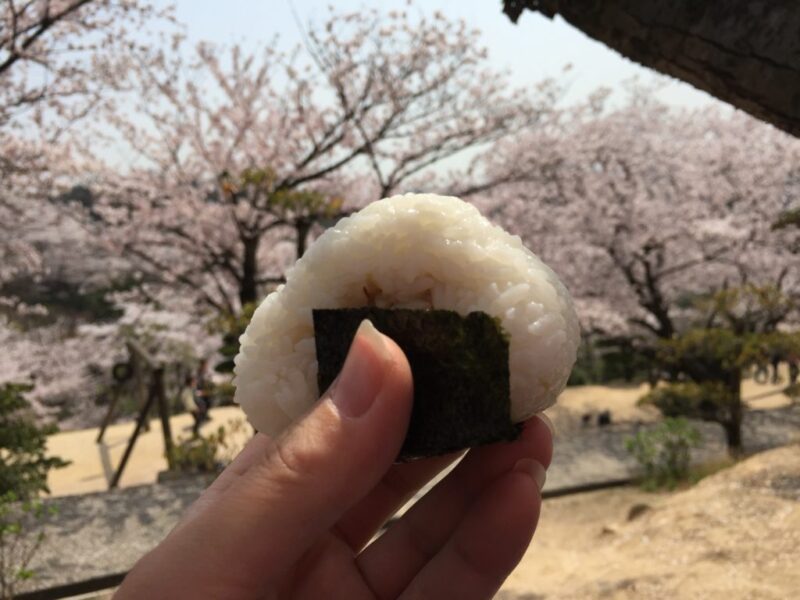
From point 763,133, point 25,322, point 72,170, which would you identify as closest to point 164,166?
point 72,170

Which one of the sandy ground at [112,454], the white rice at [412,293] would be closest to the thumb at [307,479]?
the white rice at [412,293]

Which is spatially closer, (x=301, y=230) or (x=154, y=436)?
(x=301, y=230)

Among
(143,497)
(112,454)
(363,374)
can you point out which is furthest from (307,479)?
(112,454)

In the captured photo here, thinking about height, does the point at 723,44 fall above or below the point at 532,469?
above

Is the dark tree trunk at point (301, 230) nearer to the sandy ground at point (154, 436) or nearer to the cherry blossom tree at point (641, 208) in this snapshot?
the sandy ground at point (154, 436)

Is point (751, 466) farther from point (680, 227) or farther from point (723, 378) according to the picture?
point (680, 227)

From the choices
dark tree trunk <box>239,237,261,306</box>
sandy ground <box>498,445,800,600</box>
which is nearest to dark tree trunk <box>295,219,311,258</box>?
dark tree trunk <box>239,237,261,306</box>

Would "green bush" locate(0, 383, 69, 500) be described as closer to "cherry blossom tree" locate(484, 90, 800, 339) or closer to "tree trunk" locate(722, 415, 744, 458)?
"tree trunk" locate(722, 415, 744, 458)

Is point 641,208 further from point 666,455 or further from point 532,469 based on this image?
point 532,469
